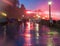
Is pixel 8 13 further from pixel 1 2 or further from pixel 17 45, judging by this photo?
pixel 17 45

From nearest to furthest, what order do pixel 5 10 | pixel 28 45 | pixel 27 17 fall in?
1. pixel 28 45
2. pixel 5 10
3. pixel 27 17

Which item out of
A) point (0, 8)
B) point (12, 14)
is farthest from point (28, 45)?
point (12, 14)

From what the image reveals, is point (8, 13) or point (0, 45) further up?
point (8, 13)

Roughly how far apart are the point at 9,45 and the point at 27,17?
134 m

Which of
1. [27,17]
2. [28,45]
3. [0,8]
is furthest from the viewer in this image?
[27,17]

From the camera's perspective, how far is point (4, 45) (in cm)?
1299

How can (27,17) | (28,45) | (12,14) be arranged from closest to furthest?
(28,45) → (12,14) → (27,17)

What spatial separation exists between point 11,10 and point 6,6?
5288 mm

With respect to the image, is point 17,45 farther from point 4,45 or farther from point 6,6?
point 6,6

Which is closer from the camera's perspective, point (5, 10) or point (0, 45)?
point (0, 45)

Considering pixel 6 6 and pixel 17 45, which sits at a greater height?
pixel 6 6

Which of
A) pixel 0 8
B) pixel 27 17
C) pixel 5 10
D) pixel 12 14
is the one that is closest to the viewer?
pixel 0 8

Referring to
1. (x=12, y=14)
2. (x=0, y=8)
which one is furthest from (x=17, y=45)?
(x=12, y=14)

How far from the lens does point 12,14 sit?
9356cm
